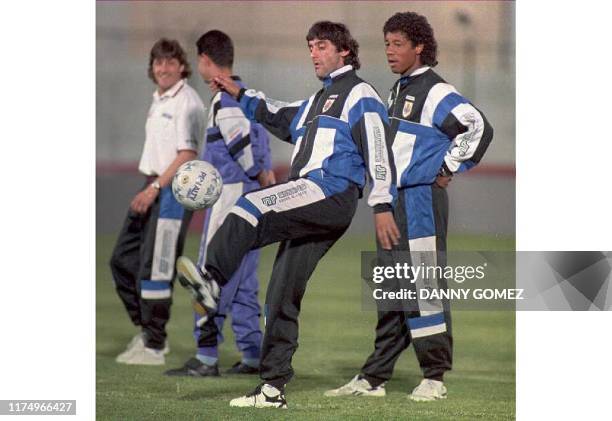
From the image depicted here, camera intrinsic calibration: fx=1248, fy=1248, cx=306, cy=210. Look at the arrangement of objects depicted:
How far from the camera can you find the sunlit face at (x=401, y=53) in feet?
16.6

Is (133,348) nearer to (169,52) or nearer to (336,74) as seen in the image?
(169,52)

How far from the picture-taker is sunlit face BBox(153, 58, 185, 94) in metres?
5.45

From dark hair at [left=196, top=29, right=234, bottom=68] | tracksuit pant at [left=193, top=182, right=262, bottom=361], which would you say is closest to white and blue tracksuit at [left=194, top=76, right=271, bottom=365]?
tracksuit pant at [left=193, top=182, right=262, bottom=361]

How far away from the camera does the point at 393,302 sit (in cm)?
510

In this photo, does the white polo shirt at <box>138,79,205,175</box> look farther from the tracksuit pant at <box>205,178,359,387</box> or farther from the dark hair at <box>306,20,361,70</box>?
the tracksuit pant at <box>205,178,359,387</box>

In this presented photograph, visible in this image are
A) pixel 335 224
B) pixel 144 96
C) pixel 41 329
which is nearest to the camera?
pixel 335 224

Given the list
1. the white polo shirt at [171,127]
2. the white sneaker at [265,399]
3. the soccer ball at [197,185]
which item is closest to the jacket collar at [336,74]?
the soccer ball at [197,185]

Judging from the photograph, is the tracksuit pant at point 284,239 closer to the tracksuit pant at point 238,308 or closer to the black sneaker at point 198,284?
the black sneaker at point 198,284
